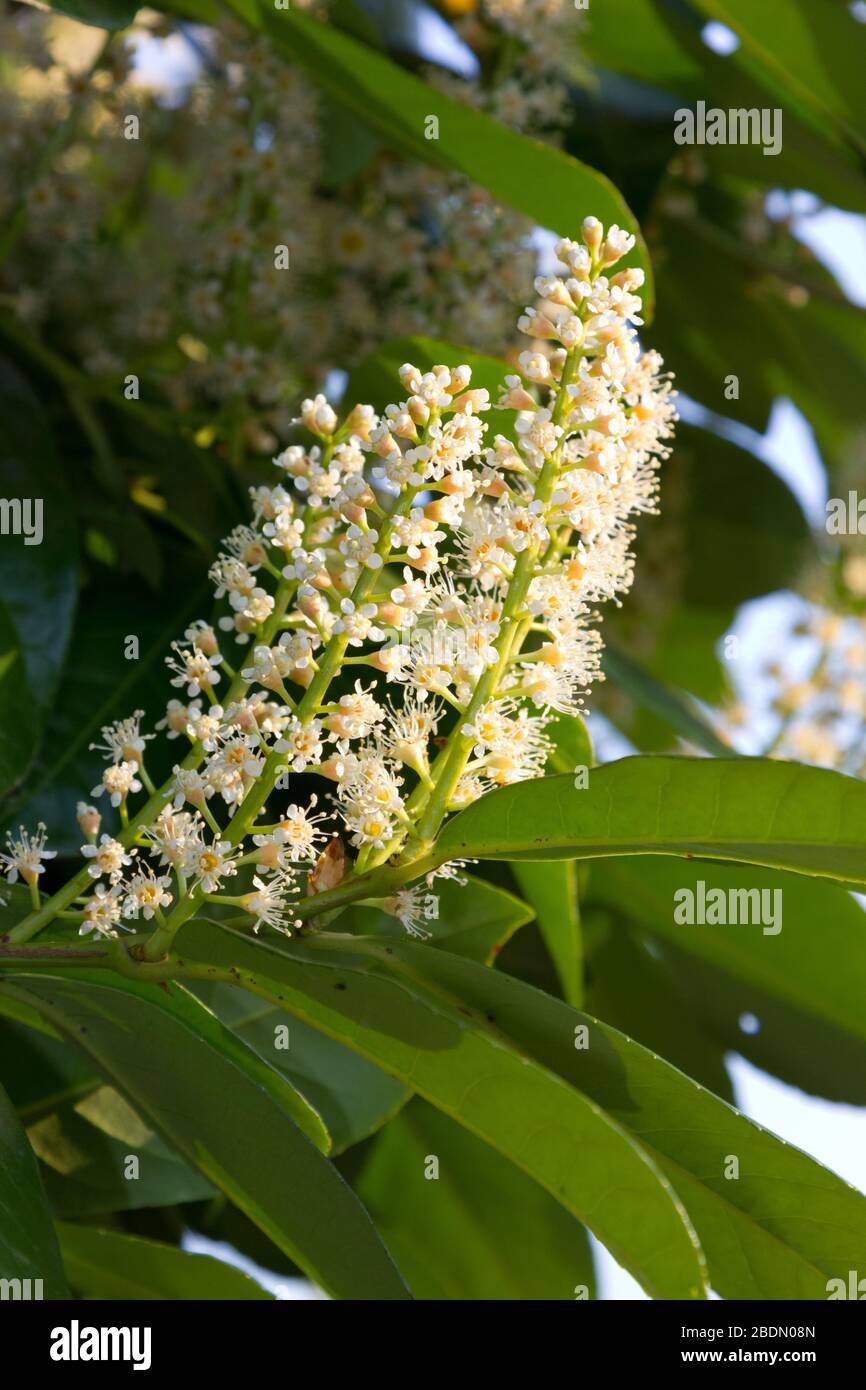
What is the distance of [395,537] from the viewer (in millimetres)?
794

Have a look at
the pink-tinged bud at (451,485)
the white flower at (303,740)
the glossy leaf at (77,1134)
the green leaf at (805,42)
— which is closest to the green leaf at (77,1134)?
the glossy leaf at (77,1134)

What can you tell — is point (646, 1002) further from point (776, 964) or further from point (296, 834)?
point (296, 834)

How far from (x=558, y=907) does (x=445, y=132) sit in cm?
68

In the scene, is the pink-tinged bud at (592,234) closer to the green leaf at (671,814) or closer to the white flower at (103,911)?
the green leaf at (671,814)

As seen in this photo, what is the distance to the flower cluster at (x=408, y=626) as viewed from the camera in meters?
0.78

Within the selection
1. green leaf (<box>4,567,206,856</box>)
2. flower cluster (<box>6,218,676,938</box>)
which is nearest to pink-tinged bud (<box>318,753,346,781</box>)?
flower cluster (<box>6,218,676,938</box>)

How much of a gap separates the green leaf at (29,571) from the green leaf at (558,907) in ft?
1.36

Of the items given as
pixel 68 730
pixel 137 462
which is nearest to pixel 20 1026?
pixel 68 730

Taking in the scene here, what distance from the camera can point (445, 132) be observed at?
4.11 ft

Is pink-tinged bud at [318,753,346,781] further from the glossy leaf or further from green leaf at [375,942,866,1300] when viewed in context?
the glossy leaf

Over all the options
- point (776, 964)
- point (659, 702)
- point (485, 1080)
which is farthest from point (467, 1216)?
point (485, 1080)
